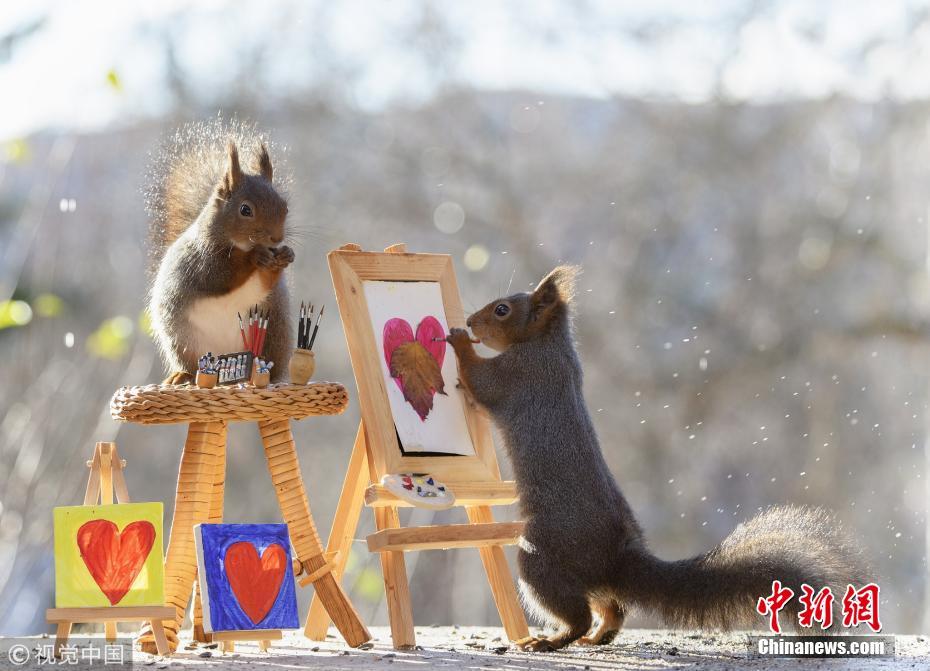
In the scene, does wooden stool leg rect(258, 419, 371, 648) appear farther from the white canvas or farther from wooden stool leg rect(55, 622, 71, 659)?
wooden stool leg rect(55, 622, 71, 659)

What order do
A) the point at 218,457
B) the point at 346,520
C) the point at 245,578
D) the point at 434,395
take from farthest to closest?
1. the point at 434,395
2. the point at 346,520
3. the point at 218,457
4. the point at 245,578

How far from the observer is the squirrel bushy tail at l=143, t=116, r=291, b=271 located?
261 cm

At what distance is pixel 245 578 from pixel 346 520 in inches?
14.6

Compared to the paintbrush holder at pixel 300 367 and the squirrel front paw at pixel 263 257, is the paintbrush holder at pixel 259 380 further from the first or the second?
the squirrel front paw at pixel 263 257

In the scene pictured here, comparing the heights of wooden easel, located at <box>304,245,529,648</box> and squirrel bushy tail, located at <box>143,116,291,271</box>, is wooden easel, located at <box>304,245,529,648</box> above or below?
below

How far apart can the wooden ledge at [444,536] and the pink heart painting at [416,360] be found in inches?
12.3

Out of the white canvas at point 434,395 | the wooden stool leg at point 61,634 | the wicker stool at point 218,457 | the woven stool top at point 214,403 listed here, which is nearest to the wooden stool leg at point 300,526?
the wicker stool at point 218,457

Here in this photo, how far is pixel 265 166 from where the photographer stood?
248 centimetres

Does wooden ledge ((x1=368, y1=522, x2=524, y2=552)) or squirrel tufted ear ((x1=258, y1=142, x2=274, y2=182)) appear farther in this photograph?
squirrel tufted ear ((x1=258, y1=142, x2=274, y2=182))

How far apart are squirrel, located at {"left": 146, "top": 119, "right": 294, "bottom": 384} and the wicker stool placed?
163 millimetres

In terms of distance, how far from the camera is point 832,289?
5.65 m

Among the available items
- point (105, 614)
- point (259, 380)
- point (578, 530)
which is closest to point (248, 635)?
point (105, 614)

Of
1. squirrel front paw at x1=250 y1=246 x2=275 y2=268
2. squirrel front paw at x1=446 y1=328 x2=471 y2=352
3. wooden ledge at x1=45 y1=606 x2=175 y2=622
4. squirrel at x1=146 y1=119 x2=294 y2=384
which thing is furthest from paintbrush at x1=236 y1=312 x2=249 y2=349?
wooden ledge at x1=45 y1=606 x2=175 y2=622

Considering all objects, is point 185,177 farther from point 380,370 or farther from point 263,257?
point 380,370
